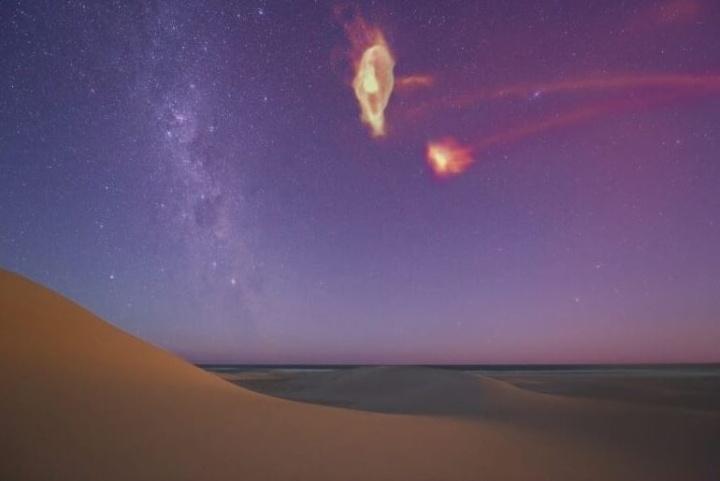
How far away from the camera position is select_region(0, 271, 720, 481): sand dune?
4363 mm

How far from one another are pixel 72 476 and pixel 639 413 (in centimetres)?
1359

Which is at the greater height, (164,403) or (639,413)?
(164,403)

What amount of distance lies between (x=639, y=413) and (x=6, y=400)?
1423 centimetres

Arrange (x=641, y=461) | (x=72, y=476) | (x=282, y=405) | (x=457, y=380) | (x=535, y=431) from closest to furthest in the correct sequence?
(x=72, y=476), (x=641, y=461), (x=282, y=405), (x=535, y=431), (x=457, y=380)

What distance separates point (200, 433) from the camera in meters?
5.34

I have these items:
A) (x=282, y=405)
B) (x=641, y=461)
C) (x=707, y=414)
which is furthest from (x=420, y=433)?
(x=707, y=414)

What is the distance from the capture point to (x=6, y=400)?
4.61m

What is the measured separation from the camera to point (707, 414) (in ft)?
40.9

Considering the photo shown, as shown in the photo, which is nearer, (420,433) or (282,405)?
(420,433)

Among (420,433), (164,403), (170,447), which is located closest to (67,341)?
(164,403)

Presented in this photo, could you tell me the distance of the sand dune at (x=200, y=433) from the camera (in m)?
4.36

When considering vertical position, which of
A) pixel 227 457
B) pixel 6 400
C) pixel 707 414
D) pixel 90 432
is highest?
pixel 6 400

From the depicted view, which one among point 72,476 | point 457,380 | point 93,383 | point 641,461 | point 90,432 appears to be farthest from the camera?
point 457,380

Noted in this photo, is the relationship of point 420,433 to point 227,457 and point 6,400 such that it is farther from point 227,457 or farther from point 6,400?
point 6,400
